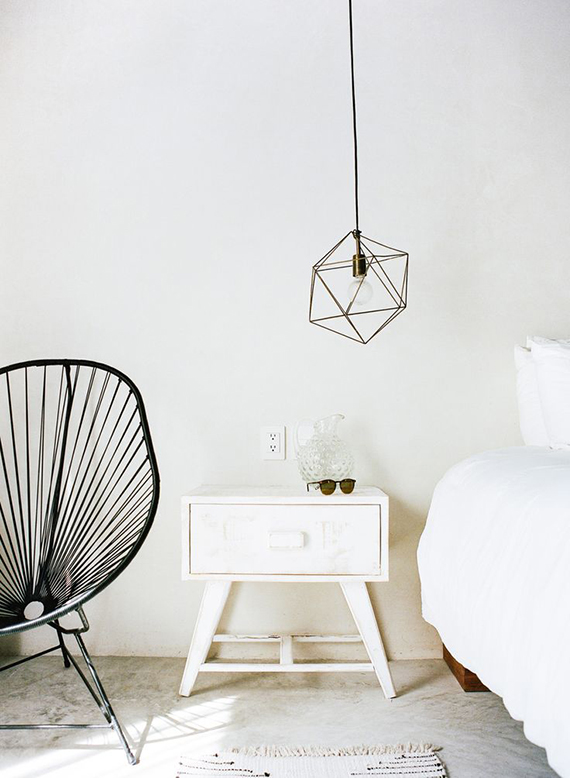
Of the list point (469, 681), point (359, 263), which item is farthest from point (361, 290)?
point (469, 681)

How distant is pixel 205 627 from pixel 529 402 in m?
1.16

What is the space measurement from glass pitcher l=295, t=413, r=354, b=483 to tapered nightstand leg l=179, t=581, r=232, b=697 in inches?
15.4

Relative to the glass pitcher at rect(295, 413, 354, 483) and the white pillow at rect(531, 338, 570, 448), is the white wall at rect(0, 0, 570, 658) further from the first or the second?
the white pillow at rect(531, 338, 570, 448)

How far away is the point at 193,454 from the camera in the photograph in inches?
82.7

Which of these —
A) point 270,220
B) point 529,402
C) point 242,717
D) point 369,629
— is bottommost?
point 242,717

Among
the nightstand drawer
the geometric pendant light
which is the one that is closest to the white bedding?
the nightstand drawer

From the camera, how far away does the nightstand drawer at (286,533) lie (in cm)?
173

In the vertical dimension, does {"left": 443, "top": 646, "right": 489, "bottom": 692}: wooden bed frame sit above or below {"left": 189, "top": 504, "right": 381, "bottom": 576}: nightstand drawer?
below

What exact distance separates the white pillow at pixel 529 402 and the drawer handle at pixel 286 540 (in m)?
0.77

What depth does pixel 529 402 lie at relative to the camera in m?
1.94

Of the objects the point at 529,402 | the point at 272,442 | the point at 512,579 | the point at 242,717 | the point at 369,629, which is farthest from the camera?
the point at 272,442

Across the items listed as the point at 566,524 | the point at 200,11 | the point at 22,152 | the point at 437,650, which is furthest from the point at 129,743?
the point at 200,11

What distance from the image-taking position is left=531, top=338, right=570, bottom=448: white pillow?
5.53 ft

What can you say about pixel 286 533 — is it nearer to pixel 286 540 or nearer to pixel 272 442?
pixel 286 540
